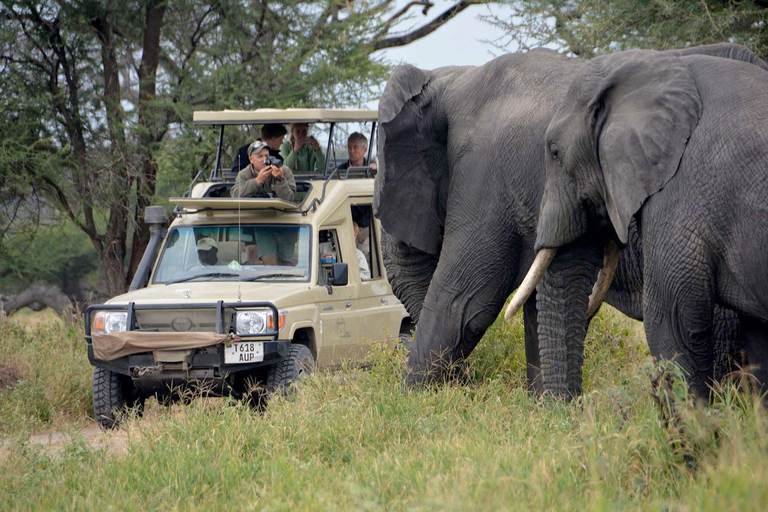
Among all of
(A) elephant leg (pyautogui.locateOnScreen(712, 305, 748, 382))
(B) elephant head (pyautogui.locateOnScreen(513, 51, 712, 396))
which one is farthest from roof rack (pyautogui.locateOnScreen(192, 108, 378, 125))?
(A) elephant leg (pyautogui.locateOnScreen(712, 305, 748, 382))

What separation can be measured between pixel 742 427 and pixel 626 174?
4.59 feet

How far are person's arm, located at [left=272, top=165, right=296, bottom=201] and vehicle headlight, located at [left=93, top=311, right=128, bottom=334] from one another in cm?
174

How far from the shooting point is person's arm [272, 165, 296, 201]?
9.50m

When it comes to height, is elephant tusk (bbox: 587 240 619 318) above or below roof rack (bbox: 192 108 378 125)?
below

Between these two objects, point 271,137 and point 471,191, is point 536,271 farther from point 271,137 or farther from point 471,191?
point 271,137

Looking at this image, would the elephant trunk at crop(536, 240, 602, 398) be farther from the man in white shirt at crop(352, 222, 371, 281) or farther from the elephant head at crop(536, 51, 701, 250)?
the man in white shirt at crop(352, 222, 371, 281)

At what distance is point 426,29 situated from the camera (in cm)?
1883

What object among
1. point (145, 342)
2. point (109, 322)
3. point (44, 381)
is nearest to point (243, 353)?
point (145, 342)

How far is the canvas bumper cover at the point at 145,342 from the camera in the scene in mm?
8055

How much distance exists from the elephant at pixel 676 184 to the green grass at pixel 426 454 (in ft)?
1.26

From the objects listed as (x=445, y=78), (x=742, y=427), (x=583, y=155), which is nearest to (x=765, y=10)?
(x=445, y=78)

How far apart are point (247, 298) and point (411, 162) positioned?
5.74ft

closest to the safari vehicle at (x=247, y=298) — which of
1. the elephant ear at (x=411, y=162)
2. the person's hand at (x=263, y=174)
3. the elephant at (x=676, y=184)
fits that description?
the person's hand at (x=263, y=174)

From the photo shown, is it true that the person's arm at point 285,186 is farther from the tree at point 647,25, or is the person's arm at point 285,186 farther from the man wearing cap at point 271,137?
the tree at point 647,25
